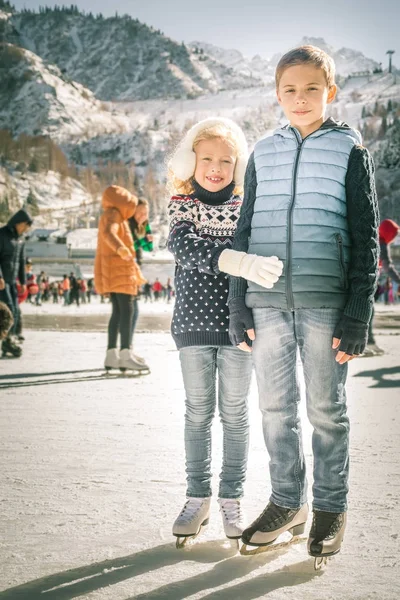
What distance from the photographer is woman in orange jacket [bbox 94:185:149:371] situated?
465cm

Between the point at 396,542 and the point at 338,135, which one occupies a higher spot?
the point at 338,135

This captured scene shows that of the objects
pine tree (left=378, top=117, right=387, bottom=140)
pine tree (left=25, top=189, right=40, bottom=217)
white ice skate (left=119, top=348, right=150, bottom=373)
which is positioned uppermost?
pine tree (left=378, top=117, right=387, bottom=140)

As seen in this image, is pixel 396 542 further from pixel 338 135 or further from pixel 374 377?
pixel 374 377

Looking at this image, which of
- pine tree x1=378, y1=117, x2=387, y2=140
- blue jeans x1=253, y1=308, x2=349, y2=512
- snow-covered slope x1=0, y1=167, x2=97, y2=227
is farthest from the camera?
snow-covered slope x1=0, y1=167, x2=97, y2=227

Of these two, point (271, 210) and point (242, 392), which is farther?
point (242, 392)

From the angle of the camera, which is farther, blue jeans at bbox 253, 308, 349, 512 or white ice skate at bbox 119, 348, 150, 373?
white ice skate at bbox 119, 348, 150, 373

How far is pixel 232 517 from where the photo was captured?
1.79 meters

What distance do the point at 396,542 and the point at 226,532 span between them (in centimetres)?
45

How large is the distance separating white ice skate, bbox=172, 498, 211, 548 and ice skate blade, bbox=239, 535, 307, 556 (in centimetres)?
15

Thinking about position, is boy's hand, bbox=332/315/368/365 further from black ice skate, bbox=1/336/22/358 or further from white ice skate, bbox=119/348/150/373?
black ice skate, bbox=1/336/22/358

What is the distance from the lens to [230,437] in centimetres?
189

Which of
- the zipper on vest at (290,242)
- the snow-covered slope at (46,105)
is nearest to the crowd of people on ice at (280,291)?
the zipper on vest at (290,242)

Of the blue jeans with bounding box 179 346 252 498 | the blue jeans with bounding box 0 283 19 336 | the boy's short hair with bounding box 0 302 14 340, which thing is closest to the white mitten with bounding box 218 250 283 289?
the blue jeans with bounding box 179 346 252 498

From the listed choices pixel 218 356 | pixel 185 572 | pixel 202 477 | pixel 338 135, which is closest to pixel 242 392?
pixel 218 356
